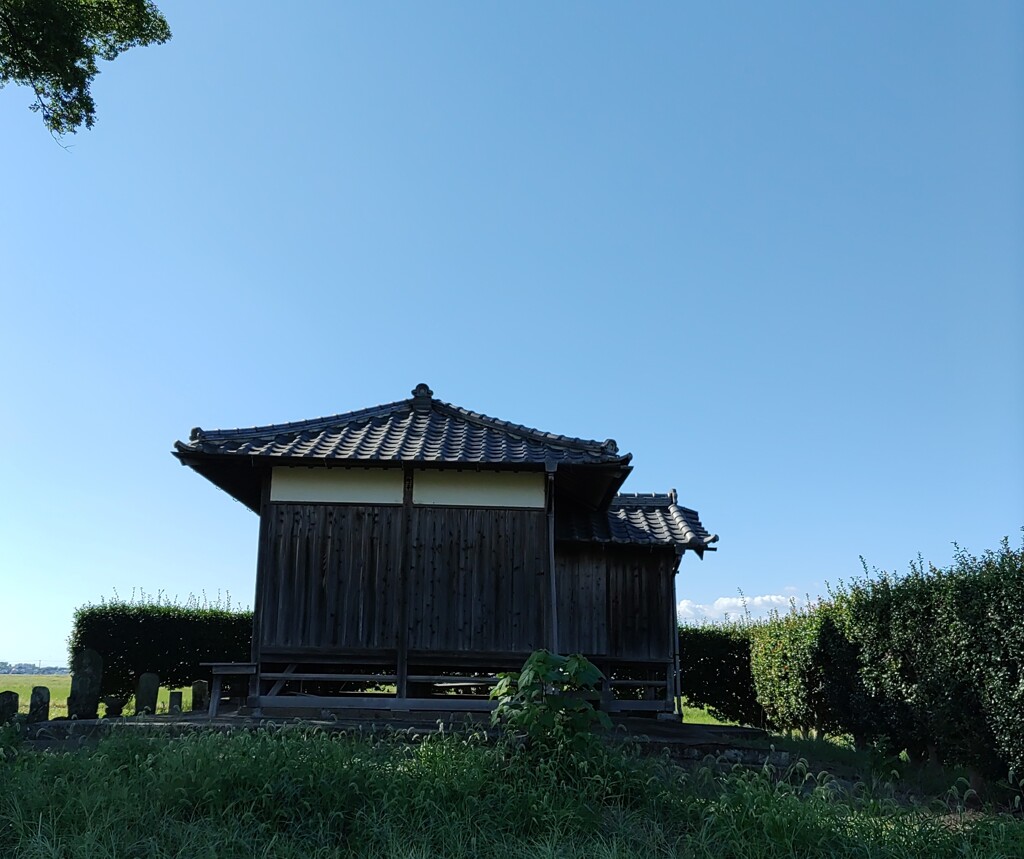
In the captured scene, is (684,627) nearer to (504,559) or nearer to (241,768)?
(504,559)

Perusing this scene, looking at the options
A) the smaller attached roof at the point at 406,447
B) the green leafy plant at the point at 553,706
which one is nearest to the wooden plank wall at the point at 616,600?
the smaller attached roof at the point at 406,447

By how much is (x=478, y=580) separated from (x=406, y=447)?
2.16m

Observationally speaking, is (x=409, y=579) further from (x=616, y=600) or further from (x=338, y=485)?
(x=616, y=600)

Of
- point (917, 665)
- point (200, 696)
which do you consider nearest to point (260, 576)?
point (200, 696)

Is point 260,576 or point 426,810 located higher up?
point 260,576

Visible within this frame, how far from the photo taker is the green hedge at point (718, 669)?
18.1m

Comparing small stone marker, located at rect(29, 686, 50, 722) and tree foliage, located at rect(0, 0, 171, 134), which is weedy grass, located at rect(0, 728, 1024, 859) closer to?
small stone marker, located at rect(29, 686, 50, 722)

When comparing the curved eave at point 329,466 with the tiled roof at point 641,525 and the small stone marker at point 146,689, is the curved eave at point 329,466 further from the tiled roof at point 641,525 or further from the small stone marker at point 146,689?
the small stone marker at point 146,689

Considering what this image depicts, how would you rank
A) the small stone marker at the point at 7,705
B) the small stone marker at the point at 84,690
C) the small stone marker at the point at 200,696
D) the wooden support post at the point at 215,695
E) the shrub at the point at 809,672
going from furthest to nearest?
the small stone marker at the point at 200,696 < the shrub at the point at 809,672 < the small stone marker at the point at 84,690 < the wooden support post at the point at 215,695 < the small stone marker at the point at 7,705

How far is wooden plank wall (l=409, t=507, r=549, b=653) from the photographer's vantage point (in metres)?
11.4

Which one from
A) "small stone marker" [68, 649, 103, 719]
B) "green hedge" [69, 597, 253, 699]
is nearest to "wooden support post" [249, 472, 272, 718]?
"small stone marker" [68, 649, 103, 719]

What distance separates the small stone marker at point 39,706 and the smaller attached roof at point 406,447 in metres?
3.64

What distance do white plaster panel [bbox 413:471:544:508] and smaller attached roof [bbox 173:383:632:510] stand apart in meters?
0.36

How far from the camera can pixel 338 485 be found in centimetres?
1173
